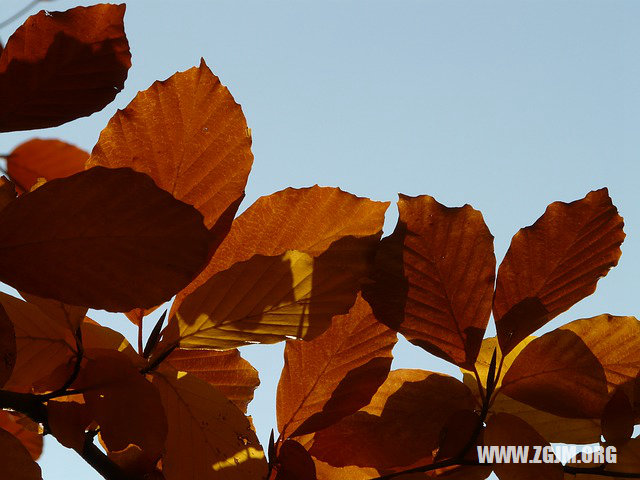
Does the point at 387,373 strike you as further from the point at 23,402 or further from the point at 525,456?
the point at 23,402

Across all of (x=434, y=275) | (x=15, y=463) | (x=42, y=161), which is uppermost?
(x=42, y=161)

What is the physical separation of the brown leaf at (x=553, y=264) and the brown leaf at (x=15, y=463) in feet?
0.77

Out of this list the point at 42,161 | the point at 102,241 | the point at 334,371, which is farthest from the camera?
the point at 42,161

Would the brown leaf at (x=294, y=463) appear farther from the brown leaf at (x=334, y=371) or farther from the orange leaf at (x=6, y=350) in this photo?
the orange leaf at (x=6, y=350)

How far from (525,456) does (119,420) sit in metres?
0.20

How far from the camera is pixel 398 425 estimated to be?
387mm

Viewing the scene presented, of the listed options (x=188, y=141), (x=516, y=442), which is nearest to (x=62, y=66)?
(x=188, y=141)

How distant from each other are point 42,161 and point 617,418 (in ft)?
1.43

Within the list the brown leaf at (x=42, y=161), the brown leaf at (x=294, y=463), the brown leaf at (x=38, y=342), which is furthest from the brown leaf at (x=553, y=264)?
the brown leaf at (x=42, y=161)

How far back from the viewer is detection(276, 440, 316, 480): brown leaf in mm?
376

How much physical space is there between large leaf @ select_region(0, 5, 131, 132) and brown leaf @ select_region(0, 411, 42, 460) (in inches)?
8.2

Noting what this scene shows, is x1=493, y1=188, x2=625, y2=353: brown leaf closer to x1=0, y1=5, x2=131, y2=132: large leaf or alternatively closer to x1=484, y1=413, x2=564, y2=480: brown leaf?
x1=484, y1=413, x2=564, y2=480: brown leaf

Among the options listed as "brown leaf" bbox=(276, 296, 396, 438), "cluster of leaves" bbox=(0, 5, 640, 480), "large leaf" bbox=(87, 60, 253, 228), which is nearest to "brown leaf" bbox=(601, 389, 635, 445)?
"cluster of leaves" bbox=(0, 5, 640, 480)

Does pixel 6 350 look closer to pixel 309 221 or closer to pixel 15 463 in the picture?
pixel 15 463
